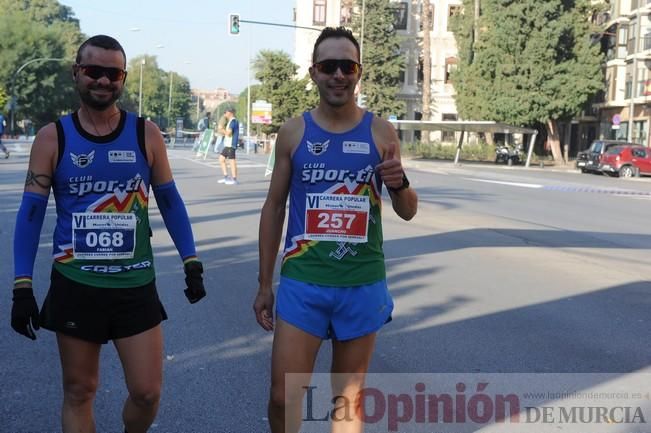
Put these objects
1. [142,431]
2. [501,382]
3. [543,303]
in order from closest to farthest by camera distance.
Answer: [142,431], [501,382], [543,303]

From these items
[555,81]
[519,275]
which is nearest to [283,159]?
[519,275]

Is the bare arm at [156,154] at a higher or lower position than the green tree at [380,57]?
lower

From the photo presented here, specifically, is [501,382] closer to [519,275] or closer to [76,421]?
[76,421]

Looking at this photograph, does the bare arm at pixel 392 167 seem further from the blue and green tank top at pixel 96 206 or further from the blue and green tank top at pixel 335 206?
the blue and green tank top at pixel 96 206

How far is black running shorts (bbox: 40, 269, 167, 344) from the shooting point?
346cm

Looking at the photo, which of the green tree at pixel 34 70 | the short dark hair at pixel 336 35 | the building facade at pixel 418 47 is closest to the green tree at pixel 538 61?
the building facade at pixel 418 47

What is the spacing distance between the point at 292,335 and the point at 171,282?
5469mm

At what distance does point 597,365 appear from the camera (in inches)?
235

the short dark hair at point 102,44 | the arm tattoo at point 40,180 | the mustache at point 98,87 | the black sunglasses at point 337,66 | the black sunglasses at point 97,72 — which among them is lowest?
the arm tattoo at point 40,180

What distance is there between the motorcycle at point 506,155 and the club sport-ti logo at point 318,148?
166 feet

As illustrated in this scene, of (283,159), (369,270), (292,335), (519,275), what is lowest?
(519,275)

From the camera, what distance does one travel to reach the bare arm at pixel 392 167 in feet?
11.0

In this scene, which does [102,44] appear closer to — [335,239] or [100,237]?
[100,237]

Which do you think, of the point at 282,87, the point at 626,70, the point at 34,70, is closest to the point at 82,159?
the point at 626,70
